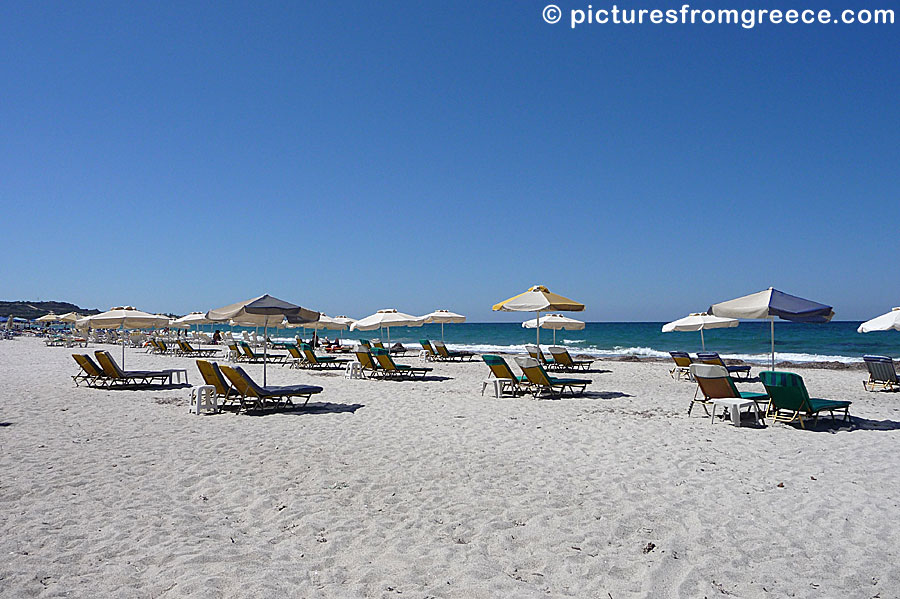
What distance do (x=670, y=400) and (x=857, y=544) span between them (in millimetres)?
7337

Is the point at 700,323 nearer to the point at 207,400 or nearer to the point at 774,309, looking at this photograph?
the point at 774,309

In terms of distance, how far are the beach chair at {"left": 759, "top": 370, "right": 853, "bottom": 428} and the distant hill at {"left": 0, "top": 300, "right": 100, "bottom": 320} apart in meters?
73.2

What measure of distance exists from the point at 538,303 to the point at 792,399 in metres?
6.08

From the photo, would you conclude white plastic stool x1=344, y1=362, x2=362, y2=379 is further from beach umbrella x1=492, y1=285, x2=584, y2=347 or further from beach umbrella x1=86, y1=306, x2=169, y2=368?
beach umbrella x1=86, y1=306, x2=169, y2=368

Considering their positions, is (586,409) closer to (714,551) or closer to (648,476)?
(648,476)

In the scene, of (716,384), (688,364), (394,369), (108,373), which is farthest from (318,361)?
(716,384)

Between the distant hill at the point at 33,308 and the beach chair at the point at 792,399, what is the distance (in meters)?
73.2

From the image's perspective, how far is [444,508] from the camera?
4.51 metres

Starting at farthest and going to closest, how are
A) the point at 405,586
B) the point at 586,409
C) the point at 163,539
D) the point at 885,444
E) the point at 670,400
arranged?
the point at 670,400 → the point at 586,409 → the point at 885,444 → the point at 163,539 → the point at 405,586

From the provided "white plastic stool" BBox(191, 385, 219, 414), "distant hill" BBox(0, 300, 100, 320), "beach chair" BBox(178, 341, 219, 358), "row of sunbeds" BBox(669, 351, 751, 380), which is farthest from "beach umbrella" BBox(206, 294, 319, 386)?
"distant hill" BBox(0, 300, 100, 320)

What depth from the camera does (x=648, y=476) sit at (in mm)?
5387

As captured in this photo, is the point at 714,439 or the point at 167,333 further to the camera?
the point at 167,333

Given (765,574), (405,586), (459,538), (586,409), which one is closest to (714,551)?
(765,574)

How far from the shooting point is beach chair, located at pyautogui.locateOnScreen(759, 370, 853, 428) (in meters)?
7.70
